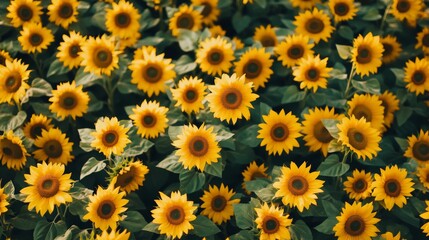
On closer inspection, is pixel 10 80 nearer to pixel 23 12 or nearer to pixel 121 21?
pixel 23 12

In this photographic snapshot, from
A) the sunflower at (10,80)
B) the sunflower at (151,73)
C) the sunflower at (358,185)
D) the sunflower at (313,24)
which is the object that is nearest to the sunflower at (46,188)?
the sunflower at (10,80)

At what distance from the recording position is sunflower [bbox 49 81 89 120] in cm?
358

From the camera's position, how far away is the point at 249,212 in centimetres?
309

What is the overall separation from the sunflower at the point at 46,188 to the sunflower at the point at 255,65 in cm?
154

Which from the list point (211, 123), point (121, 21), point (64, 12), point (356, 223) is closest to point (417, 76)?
point (356, 223)

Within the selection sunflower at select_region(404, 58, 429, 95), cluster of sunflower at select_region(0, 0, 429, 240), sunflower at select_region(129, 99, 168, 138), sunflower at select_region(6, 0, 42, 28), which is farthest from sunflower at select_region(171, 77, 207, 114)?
sunflower at select_region(404, 58, 429, 95)

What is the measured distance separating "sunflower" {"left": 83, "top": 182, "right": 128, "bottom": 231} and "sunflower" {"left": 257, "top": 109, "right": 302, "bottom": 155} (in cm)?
99

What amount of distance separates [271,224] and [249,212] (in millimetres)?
202

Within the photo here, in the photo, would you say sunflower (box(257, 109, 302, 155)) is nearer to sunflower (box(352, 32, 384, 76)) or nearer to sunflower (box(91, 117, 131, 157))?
sunflower (box(352, 32, 384, 76))

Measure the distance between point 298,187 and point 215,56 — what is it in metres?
1.26

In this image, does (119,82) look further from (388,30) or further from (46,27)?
(388,30)

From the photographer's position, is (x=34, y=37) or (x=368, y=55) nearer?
(x=368, y=55)

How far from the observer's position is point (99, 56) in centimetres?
369

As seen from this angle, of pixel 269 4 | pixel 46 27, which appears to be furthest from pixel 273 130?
pixel 46 27
